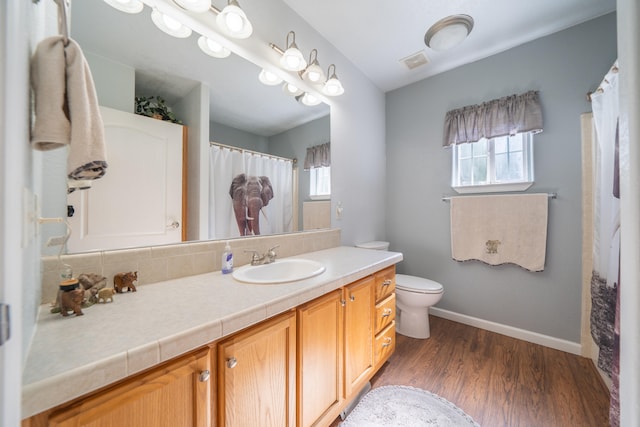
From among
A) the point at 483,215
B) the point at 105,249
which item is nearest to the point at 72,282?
the point at 105,249

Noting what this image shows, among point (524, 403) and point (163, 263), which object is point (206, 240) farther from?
point (524, 403)

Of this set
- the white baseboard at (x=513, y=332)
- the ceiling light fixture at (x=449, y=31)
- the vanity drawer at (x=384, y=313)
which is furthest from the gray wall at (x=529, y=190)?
the vanity drawer at (x=384, y=313)

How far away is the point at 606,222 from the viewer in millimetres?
1388

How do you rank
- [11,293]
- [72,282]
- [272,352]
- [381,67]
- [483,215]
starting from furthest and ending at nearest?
[381,67] → [483,215] → [272,352] → [72,282] → [11,293]

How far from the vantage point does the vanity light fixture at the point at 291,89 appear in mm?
1639

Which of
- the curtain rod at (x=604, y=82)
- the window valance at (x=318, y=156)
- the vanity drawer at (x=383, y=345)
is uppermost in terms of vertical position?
the curtain rod at (x=604, y=82)

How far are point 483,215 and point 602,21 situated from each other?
5.30ft

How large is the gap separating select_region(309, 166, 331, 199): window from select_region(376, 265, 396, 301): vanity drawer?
785 mm

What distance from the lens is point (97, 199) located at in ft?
3.02

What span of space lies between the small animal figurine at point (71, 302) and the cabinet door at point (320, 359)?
2.34 feet

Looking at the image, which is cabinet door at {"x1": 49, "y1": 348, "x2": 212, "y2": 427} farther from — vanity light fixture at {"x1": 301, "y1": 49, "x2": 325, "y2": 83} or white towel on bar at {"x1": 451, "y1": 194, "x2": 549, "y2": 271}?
white towel on bar at {"x1": 451, "y1": 194, "x2": 549, "y2": 271}

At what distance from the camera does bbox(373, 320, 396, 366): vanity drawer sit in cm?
147

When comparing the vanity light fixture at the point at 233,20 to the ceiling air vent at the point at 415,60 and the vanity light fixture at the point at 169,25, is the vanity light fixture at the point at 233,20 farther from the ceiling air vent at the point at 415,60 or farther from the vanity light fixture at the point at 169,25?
the ceiling air vent at the point at 415,60

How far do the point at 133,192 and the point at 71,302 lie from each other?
0.49 meters
